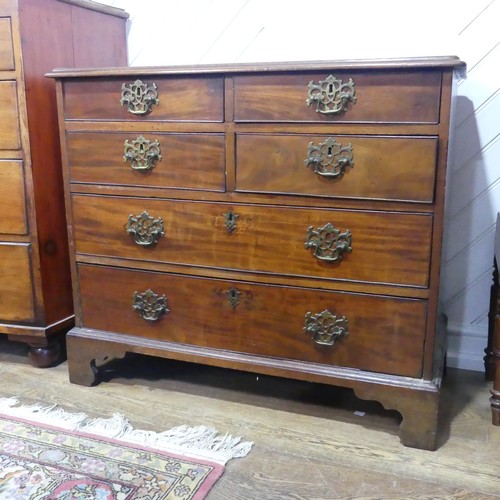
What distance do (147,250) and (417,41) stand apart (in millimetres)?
1056

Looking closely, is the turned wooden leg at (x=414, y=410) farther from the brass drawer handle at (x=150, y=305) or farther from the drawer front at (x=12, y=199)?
the drawer front at (x=12, y=199)

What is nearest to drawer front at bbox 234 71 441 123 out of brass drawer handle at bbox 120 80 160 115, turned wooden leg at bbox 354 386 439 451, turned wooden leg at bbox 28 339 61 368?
brass drawer handle at bbox 120 80 160 115

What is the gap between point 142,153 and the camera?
1.55 metres

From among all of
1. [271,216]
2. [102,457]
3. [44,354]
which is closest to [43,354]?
[44,354]

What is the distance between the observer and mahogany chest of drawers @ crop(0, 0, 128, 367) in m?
1.68

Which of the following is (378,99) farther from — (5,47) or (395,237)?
(5,47)

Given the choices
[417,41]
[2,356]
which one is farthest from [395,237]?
[2,356]

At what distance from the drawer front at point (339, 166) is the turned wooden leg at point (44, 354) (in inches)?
35.6

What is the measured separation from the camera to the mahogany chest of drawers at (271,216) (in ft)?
4.37

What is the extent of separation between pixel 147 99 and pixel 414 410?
1059 mm

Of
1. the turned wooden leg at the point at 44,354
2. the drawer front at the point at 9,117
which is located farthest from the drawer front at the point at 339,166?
the turned wooden leg at the point at 44,354

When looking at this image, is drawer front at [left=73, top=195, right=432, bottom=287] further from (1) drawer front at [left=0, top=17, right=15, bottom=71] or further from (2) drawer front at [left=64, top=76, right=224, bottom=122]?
(1) drawer front at [left=0, top=17, right=15, bottom=71]

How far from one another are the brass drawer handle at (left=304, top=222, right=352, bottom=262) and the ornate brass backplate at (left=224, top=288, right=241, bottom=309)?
0.81ft

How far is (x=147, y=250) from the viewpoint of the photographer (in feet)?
5.35
